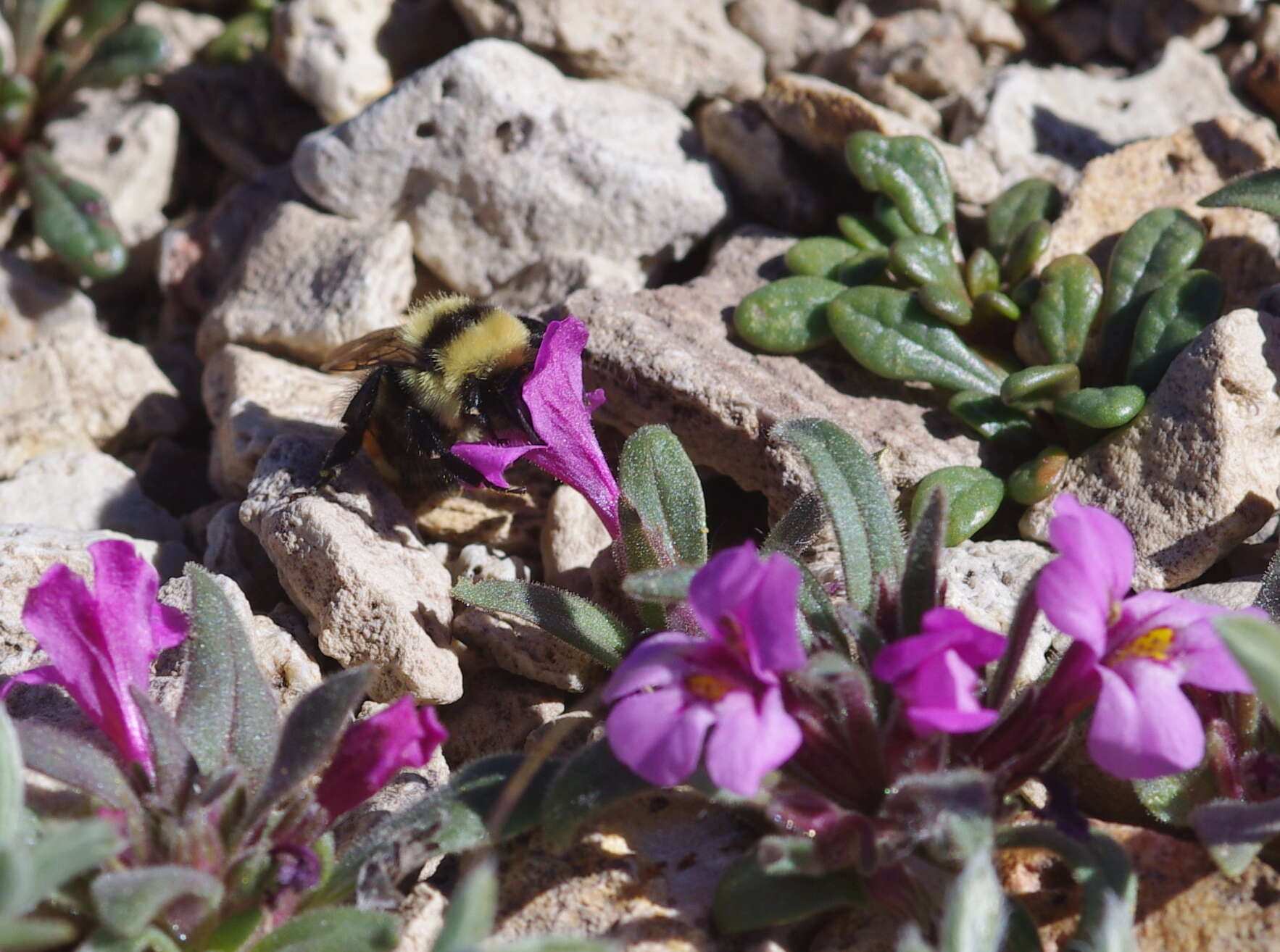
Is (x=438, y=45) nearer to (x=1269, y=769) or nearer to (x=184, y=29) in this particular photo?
(x=184, y=29)

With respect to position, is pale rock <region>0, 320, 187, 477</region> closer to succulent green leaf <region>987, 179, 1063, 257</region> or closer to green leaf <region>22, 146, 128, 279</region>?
green leaf <region>22, 146, 128, 279</region>

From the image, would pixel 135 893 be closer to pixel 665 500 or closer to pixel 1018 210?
pixel 665 500

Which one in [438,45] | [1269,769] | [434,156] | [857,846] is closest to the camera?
[857,846]

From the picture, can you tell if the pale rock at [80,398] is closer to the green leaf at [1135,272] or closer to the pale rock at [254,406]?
the pale rock at [254,406]

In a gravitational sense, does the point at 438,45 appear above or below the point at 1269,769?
above

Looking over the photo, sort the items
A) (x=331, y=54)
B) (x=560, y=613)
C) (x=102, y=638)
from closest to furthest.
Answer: (x=102, y=638)
(x=560, y=613)
(x=331, y=54)

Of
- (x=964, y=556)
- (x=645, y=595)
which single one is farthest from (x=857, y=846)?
(x=964, y=556)

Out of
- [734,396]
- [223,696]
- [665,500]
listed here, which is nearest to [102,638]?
[223,696]
